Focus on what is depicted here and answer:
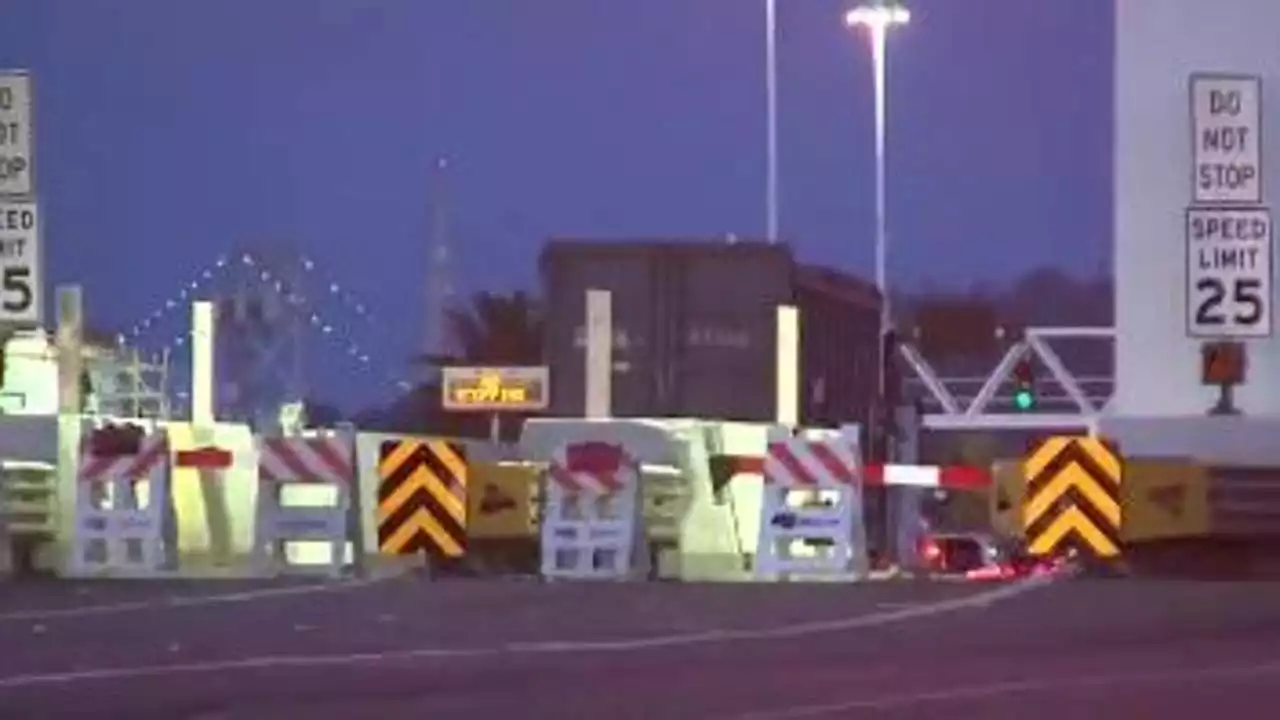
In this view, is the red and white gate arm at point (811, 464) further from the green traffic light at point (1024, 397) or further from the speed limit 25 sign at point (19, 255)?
the green traffic light at point (1024, 397)

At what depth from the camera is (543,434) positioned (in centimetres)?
2602

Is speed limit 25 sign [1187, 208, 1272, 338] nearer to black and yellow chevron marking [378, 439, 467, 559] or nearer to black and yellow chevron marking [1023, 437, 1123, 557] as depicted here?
black and yellow chevron marking [1023, 437, 1123, 557]

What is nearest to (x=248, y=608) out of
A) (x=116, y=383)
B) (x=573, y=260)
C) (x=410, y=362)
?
(x=573, y=260)

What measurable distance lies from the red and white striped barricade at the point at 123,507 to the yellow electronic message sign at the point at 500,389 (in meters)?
9.04

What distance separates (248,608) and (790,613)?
3.39 m

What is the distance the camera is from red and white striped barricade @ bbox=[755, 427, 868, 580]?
23578 mm

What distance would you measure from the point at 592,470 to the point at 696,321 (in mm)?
7168

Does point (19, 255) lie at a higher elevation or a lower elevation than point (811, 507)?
higher

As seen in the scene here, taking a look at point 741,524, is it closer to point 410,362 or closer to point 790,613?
point 790,613

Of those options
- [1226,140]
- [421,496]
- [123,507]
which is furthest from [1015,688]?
[123,507]

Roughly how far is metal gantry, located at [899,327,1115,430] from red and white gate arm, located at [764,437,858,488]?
15.2 meters

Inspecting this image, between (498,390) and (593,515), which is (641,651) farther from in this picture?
(498,390)

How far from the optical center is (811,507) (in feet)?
77.7

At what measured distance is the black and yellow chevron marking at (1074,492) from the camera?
22.6 meters
